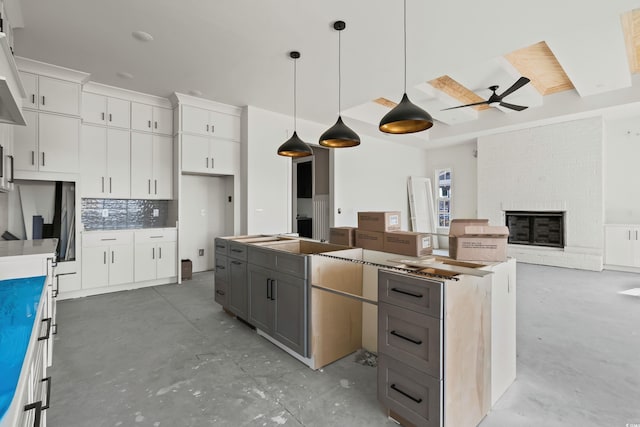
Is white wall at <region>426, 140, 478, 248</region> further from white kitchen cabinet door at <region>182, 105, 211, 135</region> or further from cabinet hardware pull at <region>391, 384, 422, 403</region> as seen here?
cabinet hardware pull at <region>391, 384, 422, 403</region>

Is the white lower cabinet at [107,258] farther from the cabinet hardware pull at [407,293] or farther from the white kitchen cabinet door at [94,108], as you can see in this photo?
the cabinet hardware pull at [407,293]

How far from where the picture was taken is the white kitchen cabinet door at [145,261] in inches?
186

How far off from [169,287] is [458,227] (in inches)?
172

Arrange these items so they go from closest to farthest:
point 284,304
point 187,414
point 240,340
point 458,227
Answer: point 187,414 < point 458,227 < point 284,304 < point 240,340

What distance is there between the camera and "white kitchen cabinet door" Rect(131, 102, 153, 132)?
16.2 ft

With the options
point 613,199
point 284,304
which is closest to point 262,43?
point 284,304

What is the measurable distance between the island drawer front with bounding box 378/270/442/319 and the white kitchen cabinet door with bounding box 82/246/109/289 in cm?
436

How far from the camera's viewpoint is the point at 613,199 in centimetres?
629

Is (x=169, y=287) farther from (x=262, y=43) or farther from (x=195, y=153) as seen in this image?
(x=262, y=43)

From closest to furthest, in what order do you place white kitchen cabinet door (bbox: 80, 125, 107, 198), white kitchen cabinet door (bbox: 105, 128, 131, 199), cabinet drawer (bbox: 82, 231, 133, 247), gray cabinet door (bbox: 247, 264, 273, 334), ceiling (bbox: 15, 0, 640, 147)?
1. gray cabinet door (bbox: 247, 264, 273, 334)
2. ceiling (bbox: 15, 0, 640, 147)
3. cabinet drawer (bbox: 82, 231, 133, 247)
4. white kitchen cabinet door (bbox: 80, 125, 107, 198)
5. white kitchen cabinet door (bbox: 105, 128, 131, 199)

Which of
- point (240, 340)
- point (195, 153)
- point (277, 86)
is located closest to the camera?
point (240, 340)

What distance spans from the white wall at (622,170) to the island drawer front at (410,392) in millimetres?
7183

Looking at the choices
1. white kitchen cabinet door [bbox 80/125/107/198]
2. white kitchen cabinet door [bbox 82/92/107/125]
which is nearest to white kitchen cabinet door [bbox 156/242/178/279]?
white kitchen cabinet door [bbox 80/125/107/198]

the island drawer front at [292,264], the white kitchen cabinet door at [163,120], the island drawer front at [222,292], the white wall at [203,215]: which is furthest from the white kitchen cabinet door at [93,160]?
the island drawer front at [292,264]
